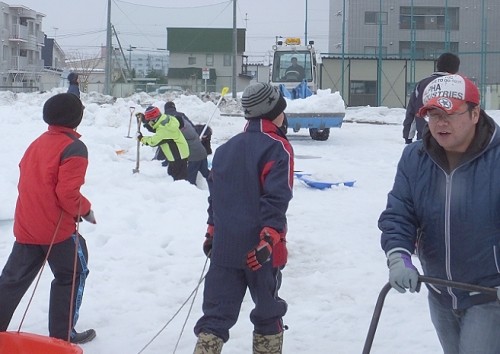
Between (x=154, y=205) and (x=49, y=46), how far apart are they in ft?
250

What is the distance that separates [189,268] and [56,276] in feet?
7.31

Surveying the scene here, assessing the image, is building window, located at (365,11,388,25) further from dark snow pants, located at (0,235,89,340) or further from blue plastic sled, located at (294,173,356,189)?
dark snow pants, located at (0,235,89,340)

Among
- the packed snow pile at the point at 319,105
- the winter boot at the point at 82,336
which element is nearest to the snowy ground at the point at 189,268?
the winter boot at the point at 82,336

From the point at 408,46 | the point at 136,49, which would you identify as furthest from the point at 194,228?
the point at 408,46

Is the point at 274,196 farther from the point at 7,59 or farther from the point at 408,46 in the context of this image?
the point at 7,59

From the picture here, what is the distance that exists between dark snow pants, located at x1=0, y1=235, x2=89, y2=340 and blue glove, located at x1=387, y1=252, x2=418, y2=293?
2.21 m

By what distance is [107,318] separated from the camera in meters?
5.46

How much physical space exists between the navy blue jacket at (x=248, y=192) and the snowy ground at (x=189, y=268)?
1.19 m

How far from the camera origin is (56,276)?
456 cm

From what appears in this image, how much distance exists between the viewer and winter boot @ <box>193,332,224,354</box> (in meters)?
3.82

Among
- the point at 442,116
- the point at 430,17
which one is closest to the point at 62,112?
the point at 442,116

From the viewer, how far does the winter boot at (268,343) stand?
404 cm

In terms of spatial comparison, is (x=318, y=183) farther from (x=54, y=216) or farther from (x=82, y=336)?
(x=54, y=216)

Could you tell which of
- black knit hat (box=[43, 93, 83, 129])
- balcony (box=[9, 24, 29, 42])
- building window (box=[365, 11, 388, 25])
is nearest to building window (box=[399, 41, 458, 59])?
building window (box=[365, 11, 388, 25])
